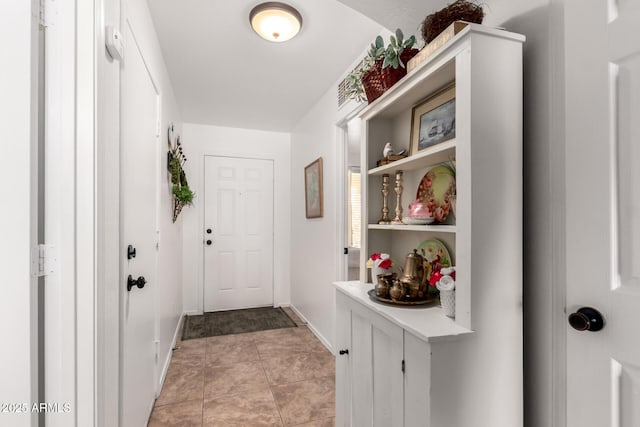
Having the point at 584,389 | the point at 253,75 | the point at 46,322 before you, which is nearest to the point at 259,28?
the point at 253,75

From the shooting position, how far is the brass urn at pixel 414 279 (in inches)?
45.4

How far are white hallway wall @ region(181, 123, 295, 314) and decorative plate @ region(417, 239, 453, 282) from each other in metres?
2.95

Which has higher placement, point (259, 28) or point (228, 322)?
point (259, 28)

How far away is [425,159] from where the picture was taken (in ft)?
3.91

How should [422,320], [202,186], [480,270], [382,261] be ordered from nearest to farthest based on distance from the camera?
[480,270]
[422,320]
[382,261]
[202,186]

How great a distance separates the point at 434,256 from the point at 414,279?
193mm

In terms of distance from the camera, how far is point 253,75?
2.64m

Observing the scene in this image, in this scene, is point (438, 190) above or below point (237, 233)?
above

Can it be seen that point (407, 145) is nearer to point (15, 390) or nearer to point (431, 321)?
point (431, 321)

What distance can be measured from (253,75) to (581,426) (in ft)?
9.23

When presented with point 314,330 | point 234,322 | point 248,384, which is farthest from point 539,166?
point 234,322

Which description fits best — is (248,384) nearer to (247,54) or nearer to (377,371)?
(377,371)

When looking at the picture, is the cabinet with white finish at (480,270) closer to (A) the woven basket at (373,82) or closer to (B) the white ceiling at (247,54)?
(A) the woven basket at (373,82)

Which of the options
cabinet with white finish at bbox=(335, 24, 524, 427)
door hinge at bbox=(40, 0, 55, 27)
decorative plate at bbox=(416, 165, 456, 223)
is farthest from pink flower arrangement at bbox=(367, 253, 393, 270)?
door hinge at bbox=(40, 0, 55, 27)
